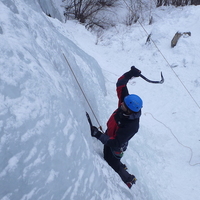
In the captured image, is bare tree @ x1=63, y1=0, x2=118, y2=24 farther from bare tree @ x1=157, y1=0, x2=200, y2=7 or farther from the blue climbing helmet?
the blue climbing helmet

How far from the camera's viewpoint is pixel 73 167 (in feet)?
4.36

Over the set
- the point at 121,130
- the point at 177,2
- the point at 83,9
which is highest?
the point at 121,130


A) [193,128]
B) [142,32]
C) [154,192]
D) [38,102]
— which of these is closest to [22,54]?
[38,102]

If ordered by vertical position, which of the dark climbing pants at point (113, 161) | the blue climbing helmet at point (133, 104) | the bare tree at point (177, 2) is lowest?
the bare tree at point (177, 2)

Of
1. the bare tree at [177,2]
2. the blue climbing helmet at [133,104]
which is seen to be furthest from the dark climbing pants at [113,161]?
the bare tree at [177,2]

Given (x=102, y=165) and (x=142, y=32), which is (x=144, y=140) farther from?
(x=142, y=32)

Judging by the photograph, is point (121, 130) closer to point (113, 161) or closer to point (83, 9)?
point (113, 161)

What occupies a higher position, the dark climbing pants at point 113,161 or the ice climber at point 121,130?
the ice climber at point 121,130

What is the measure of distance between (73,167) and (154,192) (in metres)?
1.68

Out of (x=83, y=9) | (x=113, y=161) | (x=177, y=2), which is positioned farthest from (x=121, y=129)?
(x=177, y=2)

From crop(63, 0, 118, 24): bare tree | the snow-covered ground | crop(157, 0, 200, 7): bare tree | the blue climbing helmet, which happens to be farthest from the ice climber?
crop(157, 0, 200, 7): bare tree

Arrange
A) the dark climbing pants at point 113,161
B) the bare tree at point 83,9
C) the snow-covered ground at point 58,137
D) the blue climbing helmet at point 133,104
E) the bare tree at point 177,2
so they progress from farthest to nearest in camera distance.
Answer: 1. the bare tree at point 83,9
2. the bare tree at point 177,2
3. the dark climbing pants at point 113,161
4. the blue climbing helmet at point 133,104
5. the snow-covered ground at point 58,137

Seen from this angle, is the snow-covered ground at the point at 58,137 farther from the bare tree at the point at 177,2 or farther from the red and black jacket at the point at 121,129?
the bare tree at the point at 177,2

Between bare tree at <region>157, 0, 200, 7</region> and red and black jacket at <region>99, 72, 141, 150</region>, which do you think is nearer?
red and black jacket at <region>99, 72, 141, 150</region>
